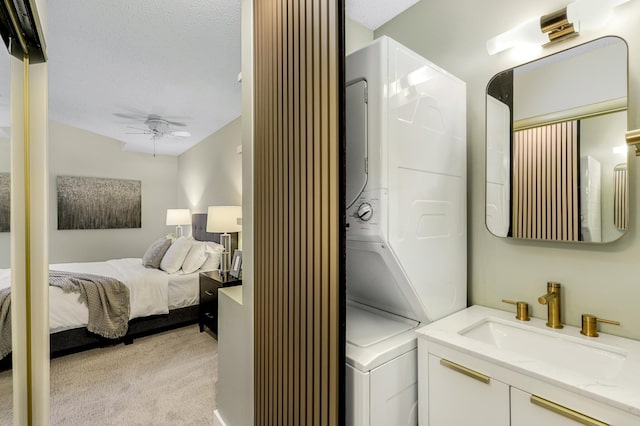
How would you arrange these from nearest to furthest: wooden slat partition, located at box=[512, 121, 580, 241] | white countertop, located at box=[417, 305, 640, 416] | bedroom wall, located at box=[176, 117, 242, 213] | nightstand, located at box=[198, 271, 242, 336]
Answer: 1. white countertop, located at box=[417, 305, 640, 416]
2. wooden slat partition, located at box=[512, 121, 580, 241]
3. nightstand, located at box=[198, 271, 242, 336]
4. bedroom wall, located at box=[176, 117, 242, 213]

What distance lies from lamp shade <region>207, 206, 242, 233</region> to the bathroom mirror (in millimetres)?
2543

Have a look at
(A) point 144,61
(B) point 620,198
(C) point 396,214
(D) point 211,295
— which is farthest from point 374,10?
(D) point 211,295

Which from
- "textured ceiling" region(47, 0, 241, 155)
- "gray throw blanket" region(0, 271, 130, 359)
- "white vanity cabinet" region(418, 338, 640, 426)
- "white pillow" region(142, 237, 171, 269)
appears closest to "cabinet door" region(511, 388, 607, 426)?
"white vanity cabinet" region(418, 338, 640, 426)

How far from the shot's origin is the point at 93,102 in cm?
360

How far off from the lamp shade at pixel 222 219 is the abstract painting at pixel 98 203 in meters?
3.07

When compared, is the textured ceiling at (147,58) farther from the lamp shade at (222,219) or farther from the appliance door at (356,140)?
the lamp shade at (222,219)

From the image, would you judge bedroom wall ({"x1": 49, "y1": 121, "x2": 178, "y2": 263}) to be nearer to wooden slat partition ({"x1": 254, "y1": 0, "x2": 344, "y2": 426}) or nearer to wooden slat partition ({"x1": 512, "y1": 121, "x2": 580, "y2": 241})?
wooden slat partition ({"x1": 254, "y1": 0, "x2": 344, "y2": 426})

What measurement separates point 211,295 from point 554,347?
9.12ft

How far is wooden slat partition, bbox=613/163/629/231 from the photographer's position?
1128 mm

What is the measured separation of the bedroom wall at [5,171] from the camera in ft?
3.49

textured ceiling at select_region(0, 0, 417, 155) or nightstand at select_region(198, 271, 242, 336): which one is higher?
textured ceiling at select_region(0, 0, 417, 155)

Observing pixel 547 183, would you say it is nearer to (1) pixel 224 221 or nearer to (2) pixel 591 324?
(2) pixel 591 324

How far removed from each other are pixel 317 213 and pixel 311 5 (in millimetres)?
681

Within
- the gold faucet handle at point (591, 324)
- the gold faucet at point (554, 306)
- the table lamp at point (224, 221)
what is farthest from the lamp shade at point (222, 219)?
the gold faucet handle at point (591, 324)
